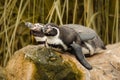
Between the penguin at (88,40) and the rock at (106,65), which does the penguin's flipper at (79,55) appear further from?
the penguin at (88,40)

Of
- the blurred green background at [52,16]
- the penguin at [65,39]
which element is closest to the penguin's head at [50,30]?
the penguin at [65,39]

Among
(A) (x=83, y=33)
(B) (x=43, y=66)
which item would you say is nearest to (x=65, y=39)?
(B) (x=43, y=66)

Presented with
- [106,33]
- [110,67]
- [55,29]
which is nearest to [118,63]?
[110,67]

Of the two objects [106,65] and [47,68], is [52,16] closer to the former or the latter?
[106,65]

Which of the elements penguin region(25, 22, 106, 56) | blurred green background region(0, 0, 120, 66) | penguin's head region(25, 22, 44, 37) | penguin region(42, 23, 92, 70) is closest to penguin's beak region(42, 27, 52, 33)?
penguin region(42, 23, 92, 70)

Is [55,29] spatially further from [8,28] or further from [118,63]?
[8,28]

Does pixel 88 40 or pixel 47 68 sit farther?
pixel 88 40

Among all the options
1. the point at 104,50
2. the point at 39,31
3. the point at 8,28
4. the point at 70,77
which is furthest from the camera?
the point at 8,28
